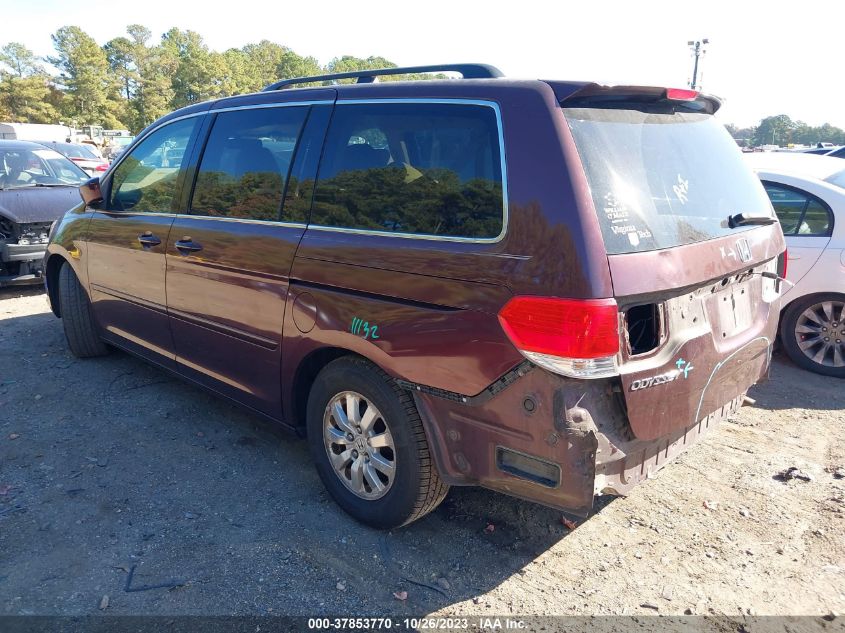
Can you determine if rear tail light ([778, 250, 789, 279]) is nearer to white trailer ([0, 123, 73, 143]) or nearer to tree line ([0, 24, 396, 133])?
white trailer ([0, 123, 73, 143])

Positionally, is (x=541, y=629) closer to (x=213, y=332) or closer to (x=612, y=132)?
(x=612, y=132)

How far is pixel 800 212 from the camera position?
17.3 feet

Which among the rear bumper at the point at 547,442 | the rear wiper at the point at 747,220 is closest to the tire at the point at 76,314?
the rear bumper at the point at 547,442

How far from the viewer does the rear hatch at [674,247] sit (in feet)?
7.60

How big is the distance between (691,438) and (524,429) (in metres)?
0.91

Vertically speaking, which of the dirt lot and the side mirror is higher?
the side mirror

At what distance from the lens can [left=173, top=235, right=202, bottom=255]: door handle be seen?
3.66 metres

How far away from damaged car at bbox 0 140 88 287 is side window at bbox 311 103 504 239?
6057mm

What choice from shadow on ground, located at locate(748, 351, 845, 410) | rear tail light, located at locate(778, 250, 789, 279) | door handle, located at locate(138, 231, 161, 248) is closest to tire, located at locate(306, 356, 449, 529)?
door handle, located at locate(138, 231, 161, 248)

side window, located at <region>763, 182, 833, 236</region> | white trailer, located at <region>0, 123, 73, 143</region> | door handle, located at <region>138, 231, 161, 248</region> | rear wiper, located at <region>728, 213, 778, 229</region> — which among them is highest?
white trailer, located at <region>0, 123, 73, 143</region>

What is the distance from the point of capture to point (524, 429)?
2344mm

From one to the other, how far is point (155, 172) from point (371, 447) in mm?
2586

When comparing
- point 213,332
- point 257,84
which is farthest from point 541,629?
point 257,84

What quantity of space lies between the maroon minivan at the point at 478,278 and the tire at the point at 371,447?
0.04ft
